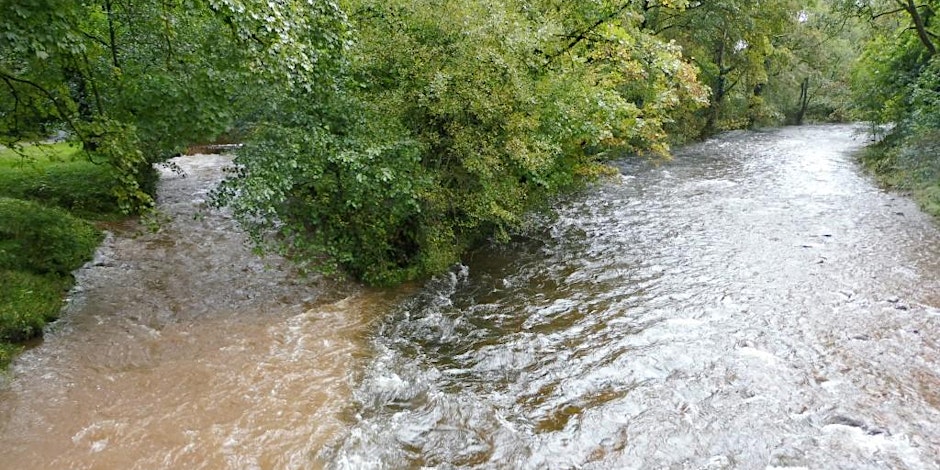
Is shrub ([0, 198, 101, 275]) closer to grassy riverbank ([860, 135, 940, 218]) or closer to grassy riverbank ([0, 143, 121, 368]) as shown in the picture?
grassy riverbank ([0, 143, 121, 368])

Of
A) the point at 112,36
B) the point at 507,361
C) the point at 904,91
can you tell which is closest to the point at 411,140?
the point at 507,361

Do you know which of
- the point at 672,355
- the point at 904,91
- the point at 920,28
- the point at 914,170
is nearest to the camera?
the point at 672,355

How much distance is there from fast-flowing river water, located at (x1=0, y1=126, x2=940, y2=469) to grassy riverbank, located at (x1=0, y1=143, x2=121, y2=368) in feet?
1.10

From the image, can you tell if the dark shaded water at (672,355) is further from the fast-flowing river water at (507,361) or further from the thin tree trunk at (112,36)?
the thin tree trunk at (112,36)

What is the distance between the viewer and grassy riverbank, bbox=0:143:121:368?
6812mm

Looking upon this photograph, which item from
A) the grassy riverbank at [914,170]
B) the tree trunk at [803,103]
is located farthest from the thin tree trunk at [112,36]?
the tree trunk at [803,103]

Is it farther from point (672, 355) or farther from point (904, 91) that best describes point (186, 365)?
point (904, 91)

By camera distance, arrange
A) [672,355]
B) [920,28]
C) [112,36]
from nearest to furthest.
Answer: [672,355] < [112,36] < [920,28]

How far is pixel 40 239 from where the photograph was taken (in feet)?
26.8

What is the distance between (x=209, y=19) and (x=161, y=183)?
785cm

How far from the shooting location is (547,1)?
41.5ft

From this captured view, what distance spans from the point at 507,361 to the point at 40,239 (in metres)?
7.16

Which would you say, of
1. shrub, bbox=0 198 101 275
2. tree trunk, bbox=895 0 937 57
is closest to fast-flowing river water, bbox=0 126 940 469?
shrub, bbox=0 198 101 275

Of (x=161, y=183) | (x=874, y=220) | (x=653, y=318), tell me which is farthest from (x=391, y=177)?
(x=874, y=220)
